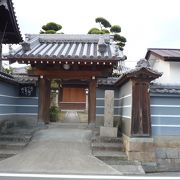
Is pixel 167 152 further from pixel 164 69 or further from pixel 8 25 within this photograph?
pixel 8 25

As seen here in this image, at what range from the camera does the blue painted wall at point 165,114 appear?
12.1 m

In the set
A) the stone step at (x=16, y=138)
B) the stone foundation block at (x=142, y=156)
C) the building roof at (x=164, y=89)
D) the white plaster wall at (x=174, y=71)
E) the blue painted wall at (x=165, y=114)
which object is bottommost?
the stone foundation block at (x=142, y=156)

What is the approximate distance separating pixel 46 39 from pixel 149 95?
8.18 m

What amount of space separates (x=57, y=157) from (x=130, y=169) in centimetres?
243

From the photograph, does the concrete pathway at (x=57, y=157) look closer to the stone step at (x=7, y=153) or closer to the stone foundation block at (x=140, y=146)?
the stone step at (x=7, y=153)

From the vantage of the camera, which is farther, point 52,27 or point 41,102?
point 52,27

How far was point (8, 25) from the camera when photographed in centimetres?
1678

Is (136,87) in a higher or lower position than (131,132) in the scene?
higher

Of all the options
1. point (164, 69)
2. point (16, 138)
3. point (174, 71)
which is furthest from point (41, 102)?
point (164, 69)

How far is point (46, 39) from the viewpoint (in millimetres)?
18281

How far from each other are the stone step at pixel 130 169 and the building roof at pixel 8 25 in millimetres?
8484

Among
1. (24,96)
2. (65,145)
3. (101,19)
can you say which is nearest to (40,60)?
(24,96)

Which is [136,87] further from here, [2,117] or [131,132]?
[2,117]

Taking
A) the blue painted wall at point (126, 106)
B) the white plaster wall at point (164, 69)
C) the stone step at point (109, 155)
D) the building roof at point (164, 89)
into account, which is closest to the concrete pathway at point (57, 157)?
the stone step at point (109, 155)
